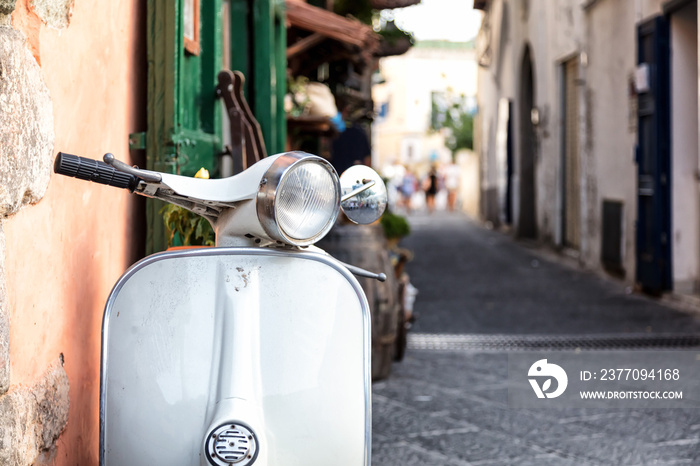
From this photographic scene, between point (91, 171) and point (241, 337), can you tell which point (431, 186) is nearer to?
point (241, 337)

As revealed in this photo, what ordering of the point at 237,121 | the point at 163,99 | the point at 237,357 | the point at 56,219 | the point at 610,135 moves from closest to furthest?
the point at 237,357, the point at 56,219, the point at 163,99, the point at 237,121, the point at 610,135

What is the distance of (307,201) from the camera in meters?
1.96

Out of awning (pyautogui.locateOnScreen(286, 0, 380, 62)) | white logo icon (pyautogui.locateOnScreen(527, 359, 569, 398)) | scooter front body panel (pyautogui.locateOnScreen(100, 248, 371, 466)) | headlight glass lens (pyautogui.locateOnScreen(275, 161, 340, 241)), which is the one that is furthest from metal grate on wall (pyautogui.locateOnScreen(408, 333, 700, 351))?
headlight glass lens (pyautogui.locateOnScreen(275, 161, 340, 241))

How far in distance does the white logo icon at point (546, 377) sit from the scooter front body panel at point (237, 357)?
2352 mm

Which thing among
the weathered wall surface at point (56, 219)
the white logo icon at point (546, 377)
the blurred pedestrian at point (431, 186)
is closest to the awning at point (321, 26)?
the white logo icon at point (546, 377)

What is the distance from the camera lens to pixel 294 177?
1.91m

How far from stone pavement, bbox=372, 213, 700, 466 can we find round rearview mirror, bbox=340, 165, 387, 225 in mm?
1247

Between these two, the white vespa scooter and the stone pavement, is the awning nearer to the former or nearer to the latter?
the stone pavement

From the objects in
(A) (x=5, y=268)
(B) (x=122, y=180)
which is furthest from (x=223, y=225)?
(A) (x=5, y=268)

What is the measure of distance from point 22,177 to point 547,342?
433 centimetres

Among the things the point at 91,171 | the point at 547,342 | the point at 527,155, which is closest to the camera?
the point at 91,171

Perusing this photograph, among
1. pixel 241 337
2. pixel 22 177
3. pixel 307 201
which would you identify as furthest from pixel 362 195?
pixel 22 177

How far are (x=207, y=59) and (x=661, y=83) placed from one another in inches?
200

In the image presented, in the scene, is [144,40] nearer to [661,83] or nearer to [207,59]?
[207,59]
